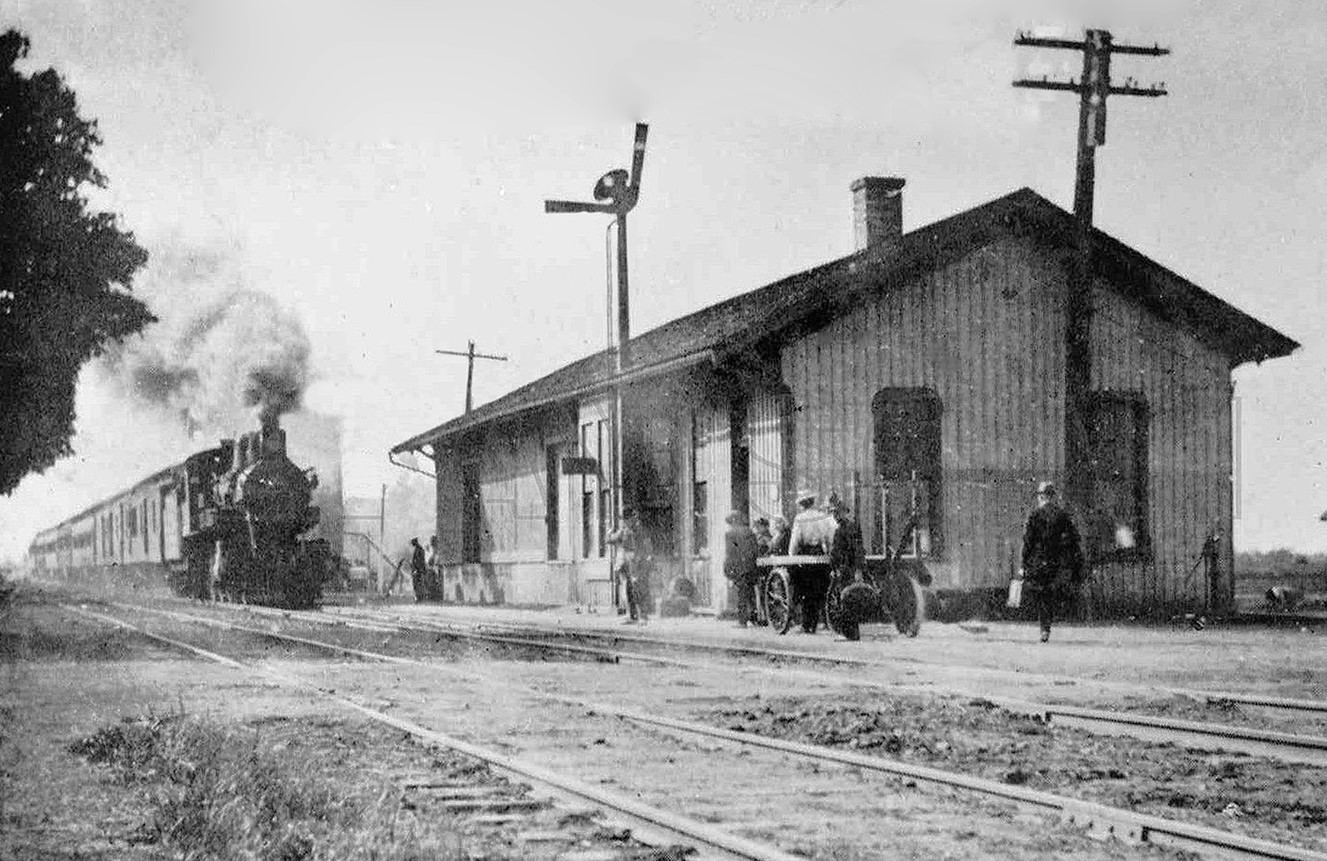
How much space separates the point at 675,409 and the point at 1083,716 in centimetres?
1649

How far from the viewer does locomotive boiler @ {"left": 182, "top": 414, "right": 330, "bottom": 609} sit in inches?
1219

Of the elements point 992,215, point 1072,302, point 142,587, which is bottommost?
point 142,587

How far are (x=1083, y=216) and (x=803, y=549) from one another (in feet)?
23.9

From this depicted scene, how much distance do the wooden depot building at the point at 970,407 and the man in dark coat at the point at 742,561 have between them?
4.33ft

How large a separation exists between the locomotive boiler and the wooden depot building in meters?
8.76

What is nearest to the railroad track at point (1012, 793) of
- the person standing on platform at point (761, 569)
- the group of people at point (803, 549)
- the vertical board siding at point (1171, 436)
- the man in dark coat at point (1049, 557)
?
the group of people at point (803, 549)

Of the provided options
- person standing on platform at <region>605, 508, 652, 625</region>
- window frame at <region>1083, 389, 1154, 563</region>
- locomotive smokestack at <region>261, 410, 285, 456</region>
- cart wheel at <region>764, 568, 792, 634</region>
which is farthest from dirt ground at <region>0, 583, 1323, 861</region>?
locomotive smokestack at <region>261, 410, 285, 456</region>

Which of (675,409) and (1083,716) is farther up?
(675,409)

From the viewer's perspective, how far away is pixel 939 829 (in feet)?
18.5

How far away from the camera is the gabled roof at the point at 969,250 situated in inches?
839

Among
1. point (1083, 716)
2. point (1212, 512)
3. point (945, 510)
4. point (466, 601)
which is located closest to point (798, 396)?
point (945, 510)

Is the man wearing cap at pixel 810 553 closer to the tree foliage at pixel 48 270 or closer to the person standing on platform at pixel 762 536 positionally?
the person standing on platform at pixel 762 536

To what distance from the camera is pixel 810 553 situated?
1750cm

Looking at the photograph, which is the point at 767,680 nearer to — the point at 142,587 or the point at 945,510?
the point at 945,510
